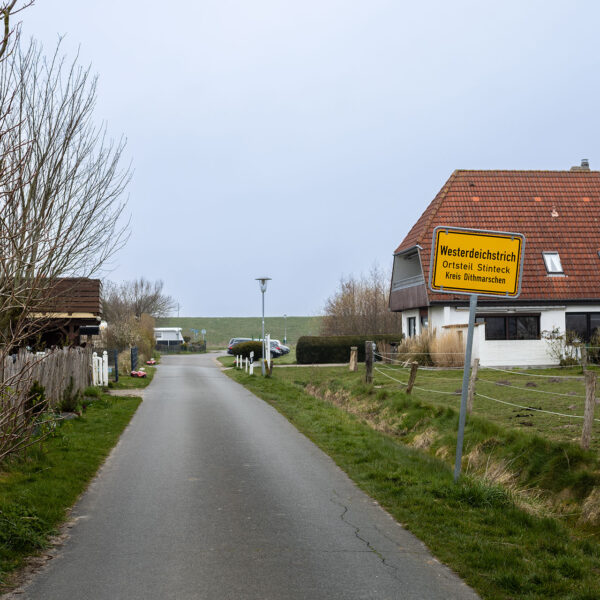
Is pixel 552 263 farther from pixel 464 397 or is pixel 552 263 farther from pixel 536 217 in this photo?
pixel 464 397

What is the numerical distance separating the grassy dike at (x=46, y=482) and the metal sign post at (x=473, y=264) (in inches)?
187

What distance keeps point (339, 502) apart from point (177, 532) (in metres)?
2.15

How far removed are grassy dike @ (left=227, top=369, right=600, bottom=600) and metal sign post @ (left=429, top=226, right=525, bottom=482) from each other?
2.36ft

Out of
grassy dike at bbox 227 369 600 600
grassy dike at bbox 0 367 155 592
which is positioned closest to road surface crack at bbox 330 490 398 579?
grassy dike at bbox 227 369 600 600

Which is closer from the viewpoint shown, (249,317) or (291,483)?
(291,483)

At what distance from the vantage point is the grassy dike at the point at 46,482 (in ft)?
21.8

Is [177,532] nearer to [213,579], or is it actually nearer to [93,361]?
[213,579]

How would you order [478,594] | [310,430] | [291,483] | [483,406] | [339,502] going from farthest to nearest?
[483,406]
[310,430]
[291,483]
[339,502]
[478,594]

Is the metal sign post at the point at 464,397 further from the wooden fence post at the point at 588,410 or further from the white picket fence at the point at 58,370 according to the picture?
the white picket fence at the point at 58,370

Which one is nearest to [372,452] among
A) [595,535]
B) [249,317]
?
[595,535]

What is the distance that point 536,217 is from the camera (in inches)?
1359

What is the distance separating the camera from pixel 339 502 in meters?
8.62

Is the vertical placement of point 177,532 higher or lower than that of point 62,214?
lower

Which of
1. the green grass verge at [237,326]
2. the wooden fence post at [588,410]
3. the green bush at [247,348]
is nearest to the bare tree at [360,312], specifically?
the green bush at [247,348]
